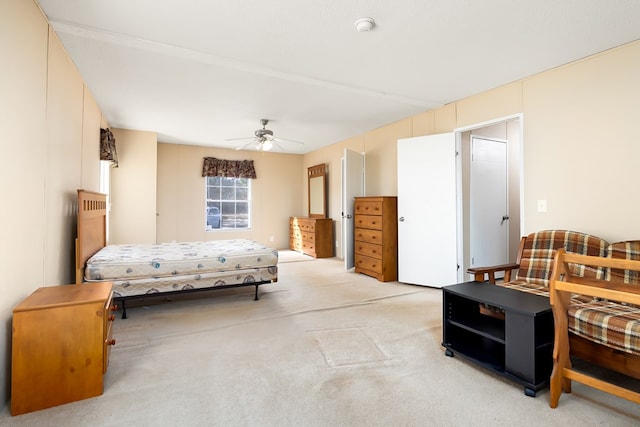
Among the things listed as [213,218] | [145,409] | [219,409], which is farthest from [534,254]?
[213,218]

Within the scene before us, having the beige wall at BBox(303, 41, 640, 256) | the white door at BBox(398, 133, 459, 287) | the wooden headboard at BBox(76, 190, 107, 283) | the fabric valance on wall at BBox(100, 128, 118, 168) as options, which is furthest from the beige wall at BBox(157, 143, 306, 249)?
the beige wall at BBox(303, 41, 640, 256)

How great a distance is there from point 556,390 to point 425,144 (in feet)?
10.4

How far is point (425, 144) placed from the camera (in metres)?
4.17

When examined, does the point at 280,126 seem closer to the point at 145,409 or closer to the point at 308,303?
the point at 308,303

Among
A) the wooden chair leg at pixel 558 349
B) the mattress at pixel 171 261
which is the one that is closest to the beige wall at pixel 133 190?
the mattress at pixel 171 261

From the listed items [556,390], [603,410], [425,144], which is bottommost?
[603,410]

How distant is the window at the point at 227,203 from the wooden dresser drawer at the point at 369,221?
3.35 m

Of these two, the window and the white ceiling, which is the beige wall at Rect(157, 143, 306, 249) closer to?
the window

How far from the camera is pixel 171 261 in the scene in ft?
10.4

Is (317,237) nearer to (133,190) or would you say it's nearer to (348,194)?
(348,194)

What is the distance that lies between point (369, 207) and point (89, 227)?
356 centimetres

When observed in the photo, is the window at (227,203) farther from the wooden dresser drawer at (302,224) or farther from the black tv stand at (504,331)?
the black tv stand at (504,331)

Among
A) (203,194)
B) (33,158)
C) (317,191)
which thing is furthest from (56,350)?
(317,191)

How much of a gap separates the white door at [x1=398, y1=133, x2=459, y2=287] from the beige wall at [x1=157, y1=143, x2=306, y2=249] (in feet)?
12.9
